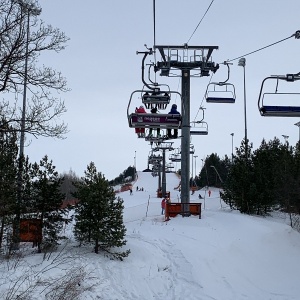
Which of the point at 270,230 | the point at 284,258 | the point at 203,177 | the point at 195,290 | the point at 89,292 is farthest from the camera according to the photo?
the point at 203,177

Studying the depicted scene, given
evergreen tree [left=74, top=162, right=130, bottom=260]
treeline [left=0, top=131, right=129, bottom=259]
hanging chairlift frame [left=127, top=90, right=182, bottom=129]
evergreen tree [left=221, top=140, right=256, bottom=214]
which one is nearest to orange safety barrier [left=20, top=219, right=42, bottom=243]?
treeline [left=0, top=131, right=129, bottom=259]

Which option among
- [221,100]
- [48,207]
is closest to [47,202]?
[48,207]

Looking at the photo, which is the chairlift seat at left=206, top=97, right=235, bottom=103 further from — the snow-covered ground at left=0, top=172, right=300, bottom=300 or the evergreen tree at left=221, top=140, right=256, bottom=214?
the evergreen tree at left=221, top=140, right=256, bottom=214

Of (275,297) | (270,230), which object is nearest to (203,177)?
(270,230)

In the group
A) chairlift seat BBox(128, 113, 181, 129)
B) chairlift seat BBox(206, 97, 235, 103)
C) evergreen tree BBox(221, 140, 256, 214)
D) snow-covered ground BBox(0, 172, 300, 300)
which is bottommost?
snow-covered ground BBox(0, 172, 300, 300)

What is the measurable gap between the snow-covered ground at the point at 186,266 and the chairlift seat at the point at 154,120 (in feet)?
12.5

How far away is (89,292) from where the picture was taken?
9.05 m

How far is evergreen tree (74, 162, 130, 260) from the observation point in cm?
1184

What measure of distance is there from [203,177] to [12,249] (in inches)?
4261

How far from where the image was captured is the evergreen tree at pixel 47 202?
12291mm

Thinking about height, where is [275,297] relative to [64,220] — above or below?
below

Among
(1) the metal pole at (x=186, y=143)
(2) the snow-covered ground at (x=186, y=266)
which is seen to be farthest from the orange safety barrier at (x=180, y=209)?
(2) the snow-covered ground at (x=186, y=266)

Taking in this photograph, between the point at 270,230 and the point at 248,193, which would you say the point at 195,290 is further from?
the point at 248,193

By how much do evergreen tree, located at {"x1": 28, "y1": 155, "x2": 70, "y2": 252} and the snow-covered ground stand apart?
0.76 m
